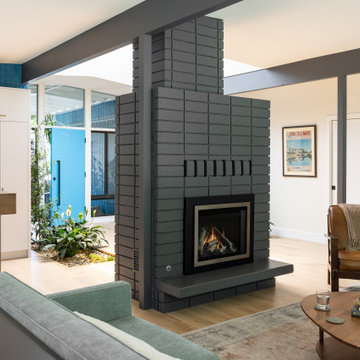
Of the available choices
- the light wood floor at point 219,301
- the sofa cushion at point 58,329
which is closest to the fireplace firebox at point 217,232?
the light wood floor at point 219,301

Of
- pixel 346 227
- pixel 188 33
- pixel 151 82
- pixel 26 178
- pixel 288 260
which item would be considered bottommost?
pixel 288 260

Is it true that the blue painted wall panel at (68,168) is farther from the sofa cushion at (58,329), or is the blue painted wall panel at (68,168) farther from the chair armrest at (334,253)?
the sofa cushion at (58,329)

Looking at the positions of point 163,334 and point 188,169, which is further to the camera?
point 188,169

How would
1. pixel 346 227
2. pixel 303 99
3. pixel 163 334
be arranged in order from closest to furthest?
pixel 163 334 < pixel 346 227 < pixel 303 99

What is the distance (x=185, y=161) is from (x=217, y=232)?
0.76m

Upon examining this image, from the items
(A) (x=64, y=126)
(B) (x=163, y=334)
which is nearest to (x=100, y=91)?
(A) (x=64, y=126)

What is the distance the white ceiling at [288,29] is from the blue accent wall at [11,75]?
2.76 metres

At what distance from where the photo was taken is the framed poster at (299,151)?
702 centimetres

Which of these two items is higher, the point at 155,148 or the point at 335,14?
the point at 335,14

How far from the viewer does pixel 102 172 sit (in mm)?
9750

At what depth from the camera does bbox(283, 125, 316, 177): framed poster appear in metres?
7.02

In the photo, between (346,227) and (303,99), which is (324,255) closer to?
(346,227)

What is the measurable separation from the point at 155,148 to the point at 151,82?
1.88 ft

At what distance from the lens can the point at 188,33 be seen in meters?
4.14
